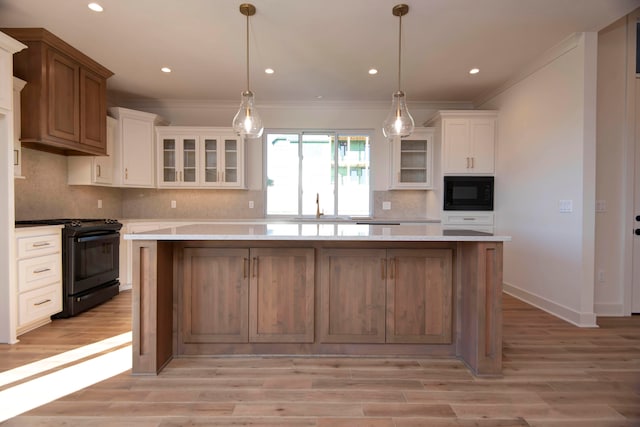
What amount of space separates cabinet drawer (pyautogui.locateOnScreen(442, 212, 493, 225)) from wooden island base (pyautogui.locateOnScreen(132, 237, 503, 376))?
2294 mm

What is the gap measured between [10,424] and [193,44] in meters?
3.18

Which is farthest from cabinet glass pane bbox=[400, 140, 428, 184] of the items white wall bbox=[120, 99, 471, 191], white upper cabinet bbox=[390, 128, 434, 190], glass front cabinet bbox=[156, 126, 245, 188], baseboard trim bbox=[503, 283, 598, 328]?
glass front cabinet bbox=[156, 126, 245, 188]

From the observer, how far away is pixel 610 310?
3426mm

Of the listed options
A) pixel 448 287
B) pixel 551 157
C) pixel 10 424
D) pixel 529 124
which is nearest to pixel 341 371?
pixel 448 287

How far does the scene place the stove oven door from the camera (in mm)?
3309

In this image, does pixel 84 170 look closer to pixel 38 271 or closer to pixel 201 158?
pixel 201 158

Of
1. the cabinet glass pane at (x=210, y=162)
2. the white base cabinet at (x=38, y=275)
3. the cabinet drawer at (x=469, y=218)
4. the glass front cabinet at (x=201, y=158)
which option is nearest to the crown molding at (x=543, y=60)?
the cabinet drawer at (x=469, y=218)

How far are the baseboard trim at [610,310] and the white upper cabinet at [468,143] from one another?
77.2 inches

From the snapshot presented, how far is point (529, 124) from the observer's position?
3811mm

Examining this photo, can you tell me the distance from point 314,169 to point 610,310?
3.93 meters

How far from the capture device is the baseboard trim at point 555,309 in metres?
3.07

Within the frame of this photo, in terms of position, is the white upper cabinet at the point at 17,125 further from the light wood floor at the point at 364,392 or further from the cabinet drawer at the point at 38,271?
the light wood floor at the point at 364,392

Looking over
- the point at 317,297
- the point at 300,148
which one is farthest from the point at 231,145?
the point at 317,297

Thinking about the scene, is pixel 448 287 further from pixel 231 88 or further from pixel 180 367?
pixel 231 88
